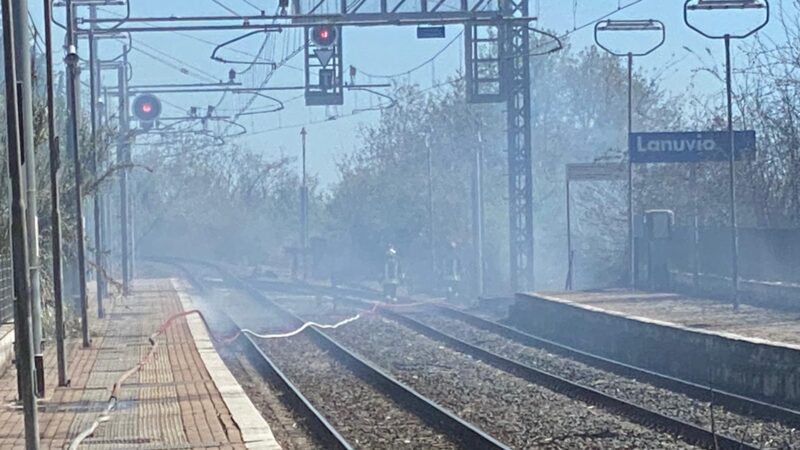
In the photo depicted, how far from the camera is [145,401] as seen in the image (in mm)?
16094

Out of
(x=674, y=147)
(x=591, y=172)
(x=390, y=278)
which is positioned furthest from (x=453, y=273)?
(x=674, y=147)

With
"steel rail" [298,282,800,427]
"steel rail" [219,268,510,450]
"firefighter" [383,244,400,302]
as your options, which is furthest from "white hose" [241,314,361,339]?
"firefighter" [383,244,400,302]

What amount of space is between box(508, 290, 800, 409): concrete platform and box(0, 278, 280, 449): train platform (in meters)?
6.39

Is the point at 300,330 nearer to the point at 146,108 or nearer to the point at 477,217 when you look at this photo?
the point at 146,108

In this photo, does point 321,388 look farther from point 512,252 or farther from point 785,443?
point 512,252

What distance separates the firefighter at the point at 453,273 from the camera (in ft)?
145

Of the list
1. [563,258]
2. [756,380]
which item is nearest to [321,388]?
[756,380]

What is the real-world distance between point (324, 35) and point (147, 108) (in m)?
12.4

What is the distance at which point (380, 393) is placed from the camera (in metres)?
18.9

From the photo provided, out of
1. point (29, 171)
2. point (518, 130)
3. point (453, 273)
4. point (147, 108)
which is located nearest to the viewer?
point (29, 171)

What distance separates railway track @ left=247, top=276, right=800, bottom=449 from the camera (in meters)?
13.9

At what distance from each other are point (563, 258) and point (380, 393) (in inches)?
1187

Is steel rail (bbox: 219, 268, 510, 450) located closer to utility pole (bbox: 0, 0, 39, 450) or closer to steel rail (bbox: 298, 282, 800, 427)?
steel rail (bbox: 298, 282, 800, 427)

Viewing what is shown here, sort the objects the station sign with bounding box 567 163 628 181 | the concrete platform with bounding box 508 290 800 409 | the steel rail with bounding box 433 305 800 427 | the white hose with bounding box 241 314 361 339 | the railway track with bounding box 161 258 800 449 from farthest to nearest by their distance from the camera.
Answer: the station sign with bounding box 567 163 628 181
the white hose with bounding box 241 314 361 339
the concrete platform with bounding box 508 290 800 409
the steel rail with bounding box 433 305 800 427
the railway track with bounding box 161 258 800 449
